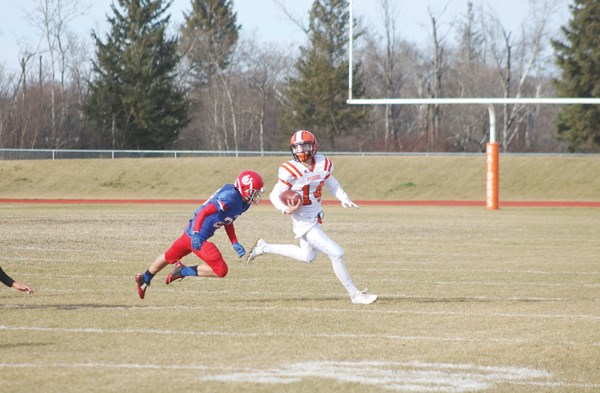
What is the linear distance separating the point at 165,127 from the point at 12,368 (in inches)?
1981

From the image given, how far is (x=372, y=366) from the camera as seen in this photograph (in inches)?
283

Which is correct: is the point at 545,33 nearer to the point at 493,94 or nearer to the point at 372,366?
the point at 493,94

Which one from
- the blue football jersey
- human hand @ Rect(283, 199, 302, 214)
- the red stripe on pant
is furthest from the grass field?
human hand @ Rect(283, 199, 302, 214)

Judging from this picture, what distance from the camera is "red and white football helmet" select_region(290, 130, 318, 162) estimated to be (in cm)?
1036

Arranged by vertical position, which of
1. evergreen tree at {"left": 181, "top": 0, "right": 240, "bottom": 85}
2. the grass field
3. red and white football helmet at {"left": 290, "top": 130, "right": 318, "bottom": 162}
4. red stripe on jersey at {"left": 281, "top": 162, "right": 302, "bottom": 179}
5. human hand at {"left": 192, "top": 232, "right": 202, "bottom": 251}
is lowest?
the grass field

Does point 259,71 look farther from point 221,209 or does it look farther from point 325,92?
point 221,209

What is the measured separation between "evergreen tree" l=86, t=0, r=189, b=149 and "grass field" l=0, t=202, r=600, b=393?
3901cm

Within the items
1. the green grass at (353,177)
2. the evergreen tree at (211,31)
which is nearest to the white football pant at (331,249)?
the green grass at (353,177)

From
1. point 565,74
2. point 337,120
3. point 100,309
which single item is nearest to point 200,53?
point 337,120

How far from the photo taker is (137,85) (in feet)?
185

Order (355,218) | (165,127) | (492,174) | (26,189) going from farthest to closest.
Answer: (165,127)
(26,189)
(492,174)
(355,218)

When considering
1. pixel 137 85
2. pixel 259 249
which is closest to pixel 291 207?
pixel 259 249

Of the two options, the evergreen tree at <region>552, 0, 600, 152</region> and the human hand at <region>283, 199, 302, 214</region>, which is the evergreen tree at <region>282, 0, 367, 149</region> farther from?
Result: the human hand at <region>283, 199, 302, 214</region>

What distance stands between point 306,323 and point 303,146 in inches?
82.2
